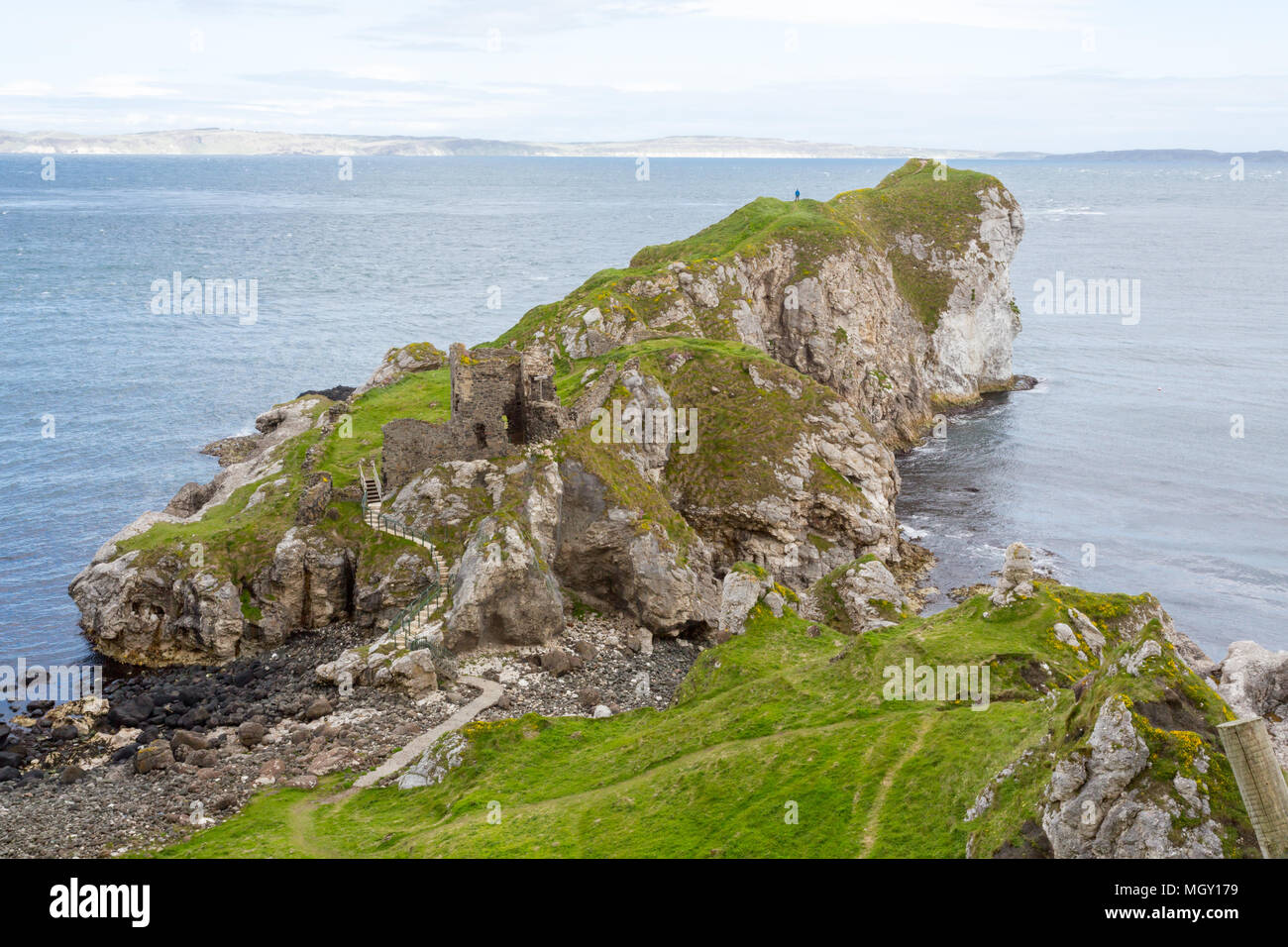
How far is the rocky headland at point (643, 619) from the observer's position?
831 inches

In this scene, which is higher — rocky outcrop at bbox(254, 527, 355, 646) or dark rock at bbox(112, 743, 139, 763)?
rocky outcrop at bbox(254, 527, 355, 646)

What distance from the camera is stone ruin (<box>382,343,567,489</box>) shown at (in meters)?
48.9

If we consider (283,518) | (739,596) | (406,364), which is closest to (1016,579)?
(739,596)

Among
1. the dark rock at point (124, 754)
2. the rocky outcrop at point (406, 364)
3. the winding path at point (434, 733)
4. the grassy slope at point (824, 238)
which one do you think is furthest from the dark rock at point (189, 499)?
the winding path at point (434, 733)

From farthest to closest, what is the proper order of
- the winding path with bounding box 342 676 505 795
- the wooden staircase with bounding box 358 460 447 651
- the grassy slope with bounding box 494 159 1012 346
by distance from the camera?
the grassy slope with bounding box 494 159 1012 346 < the wooden staircase with bounding box 358 460 447 651 < the winding path with bounding box 342 676 505 795

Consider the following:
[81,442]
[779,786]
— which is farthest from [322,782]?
[81,442]

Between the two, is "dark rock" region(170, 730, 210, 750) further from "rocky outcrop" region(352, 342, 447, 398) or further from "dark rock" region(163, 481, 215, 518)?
"rocky outcrop" region(352, 342, 447, 398)

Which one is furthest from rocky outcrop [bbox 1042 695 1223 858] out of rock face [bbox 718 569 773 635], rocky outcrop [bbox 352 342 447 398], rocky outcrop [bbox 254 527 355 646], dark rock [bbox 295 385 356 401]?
dark rock [bbox 295 385 356 401]

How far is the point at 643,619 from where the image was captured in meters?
46.9

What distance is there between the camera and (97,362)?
327ft

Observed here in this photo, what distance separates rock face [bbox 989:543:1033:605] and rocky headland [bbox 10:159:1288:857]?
12 cm

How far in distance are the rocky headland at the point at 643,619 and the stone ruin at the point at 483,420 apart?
15 cm
